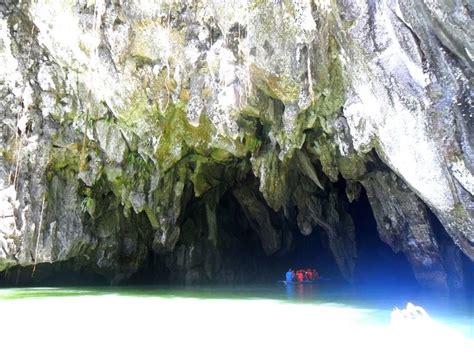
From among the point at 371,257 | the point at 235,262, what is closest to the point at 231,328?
the point at 235,262

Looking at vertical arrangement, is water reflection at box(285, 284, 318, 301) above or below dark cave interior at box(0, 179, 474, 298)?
below

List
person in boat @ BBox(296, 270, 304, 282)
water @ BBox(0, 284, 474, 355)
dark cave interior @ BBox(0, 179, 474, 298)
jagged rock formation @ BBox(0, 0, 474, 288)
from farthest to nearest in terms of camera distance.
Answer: person in boat @ BBox(296, 270, 304, 282), dark cave interior @ BBox(0, 179, 474, 298), jagged rock formation @ BBox(0, 0, 474, 288), water @ BBox(0, 284, 474, 355)

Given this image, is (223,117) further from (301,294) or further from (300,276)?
(300,276)

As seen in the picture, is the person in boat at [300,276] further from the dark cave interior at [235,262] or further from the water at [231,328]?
the water at [231,328]

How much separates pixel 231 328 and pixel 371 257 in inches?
593

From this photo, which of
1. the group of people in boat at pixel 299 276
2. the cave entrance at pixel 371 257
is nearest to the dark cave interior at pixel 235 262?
the cave entrance at pixel 371 257

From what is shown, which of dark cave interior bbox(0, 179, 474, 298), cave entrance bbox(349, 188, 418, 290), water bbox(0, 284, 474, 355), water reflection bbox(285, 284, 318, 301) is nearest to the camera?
water bbox(0, 284, 474, 355)

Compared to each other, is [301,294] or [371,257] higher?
[371,257]

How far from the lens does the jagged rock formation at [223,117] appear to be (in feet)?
23.5

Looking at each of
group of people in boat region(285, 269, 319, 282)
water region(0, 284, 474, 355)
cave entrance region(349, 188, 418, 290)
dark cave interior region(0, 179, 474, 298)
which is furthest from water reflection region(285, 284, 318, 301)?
cave entrance region(349, 188, 418, 290)

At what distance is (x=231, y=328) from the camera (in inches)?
242

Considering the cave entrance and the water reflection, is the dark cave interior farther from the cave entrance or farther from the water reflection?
the water reflection

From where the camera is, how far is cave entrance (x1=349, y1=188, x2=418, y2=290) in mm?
17672

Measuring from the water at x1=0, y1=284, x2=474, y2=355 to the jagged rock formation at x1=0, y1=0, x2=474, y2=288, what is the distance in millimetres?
2503
